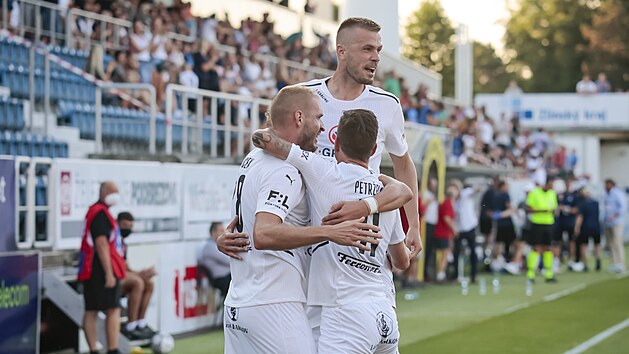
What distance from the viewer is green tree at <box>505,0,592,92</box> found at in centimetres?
8406

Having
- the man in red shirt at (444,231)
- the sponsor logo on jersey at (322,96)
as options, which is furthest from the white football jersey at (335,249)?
the man in red shirt at (444,231)

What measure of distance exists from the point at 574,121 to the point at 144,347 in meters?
36.6

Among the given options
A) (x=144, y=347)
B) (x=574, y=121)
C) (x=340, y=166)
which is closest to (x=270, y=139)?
(x=340, y=166)

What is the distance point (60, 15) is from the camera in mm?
19031

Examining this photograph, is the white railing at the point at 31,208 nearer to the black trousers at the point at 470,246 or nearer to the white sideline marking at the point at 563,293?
the white sideline marking at the point at 563,293

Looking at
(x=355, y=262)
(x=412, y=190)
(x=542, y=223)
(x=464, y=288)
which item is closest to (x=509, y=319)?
(x=464, y=288)

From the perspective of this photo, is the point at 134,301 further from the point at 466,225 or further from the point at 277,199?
the point at 466,225

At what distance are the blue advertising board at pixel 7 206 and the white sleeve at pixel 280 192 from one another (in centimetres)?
653

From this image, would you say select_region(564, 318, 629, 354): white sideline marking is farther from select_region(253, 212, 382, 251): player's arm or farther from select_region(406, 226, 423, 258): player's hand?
select_region(253, 212, 382, 251): player's arm

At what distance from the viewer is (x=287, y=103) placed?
6.00 m

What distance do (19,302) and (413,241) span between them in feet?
19.2

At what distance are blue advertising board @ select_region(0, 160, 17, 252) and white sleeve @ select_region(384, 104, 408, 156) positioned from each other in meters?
5.63

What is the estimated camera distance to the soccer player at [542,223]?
2422 centimetres

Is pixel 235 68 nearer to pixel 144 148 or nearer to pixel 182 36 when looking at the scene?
pixel 182 36
